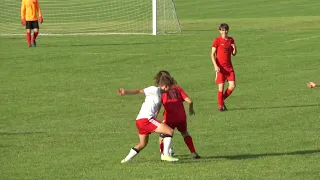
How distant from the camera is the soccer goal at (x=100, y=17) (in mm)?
45781

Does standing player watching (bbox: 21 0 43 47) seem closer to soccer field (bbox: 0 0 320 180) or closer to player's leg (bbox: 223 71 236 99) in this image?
soccer field (bbox: 0 0 320 180)

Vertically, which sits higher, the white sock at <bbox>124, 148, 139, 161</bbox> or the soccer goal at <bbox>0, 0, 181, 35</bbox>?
the soccer goal at <bbox>0, 0, 181, 35</bbox>

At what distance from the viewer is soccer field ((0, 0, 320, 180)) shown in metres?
14.5

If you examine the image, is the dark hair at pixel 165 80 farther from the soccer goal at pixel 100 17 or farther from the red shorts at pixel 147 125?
the soccer goal at pixel 100 17

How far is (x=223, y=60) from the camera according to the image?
70.2 ft

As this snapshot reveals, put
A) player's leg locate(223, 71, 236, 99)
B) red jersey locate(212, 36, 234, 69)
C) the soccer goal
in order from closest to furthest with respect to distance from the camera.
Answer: red jersey locate(212, 36, 234, 69) → player's leg locate(223, 71, 236, 99) → the soccer goal

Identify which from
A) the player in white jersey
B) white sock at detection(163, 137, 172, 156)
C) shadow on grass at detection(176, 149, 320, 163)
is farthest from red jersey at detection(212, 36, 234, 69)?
the player in white jersey

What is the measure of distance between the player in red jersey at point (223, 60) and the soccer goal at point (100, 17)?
20940mm

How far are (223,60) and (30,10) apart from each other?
17.6m

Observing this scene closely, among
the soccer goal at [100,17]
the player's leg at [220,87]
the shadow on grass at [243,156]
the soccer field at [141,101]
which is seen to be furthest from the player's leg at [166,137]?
the soccer goal at [100,17]

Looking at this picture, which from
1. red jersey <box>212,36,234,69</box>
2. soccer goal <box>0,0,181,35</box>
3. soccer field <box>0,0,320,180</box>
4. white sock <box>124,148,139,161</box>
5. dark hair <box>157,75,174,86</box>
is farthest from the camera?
soccer goal <box>0,0,181,35</box>

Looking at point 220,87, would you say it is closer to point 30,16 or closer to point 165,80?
point 165,80

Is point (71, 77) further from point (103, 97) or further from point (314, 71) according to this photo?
point (314, 71)

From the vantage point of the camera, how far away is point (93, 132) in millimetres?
18344
